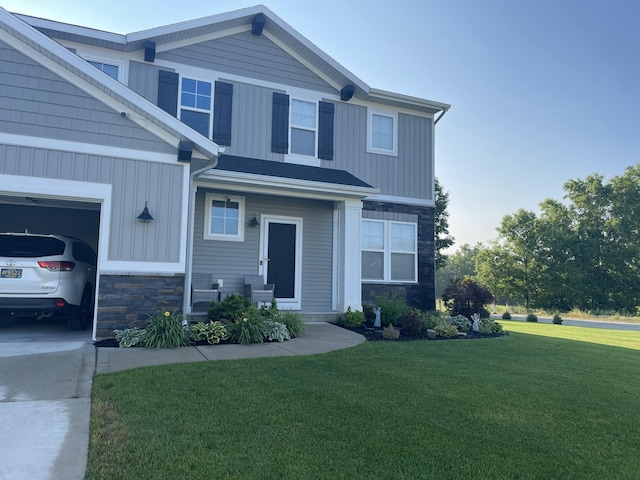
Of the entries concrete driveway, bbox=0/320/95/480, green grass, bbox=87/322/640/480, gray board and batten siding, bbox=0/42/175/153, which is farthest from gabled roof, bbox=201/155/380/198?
green grass, bbox=87/322/640/480

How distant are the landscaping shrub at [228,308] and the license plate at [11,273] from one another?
282 centimetres

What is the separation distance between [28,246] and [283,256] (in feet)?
16.9

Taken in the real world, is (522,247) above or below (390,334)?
above

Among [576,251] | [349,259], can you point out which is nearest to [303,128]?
[349,259]

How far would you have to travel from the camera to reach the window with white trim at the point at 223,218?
969cm

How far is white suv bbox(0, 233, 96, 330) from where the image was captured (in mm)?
6277

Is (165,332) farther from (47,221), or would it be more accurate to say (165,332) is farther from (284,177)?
(47,221)

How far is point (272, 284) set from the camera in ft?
33.2

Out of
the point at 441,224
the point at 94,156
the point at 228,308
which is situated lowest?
the point at 228,308

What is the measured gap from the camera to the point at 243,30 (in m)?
10.6

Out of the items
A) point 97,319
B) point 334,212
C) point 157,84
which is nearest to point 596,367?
point 334,212

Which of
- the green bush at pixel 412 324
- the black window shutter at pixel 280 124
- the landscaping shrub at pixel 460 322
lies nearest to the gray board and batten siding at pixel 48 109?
the black window shutter at pixel 280 124

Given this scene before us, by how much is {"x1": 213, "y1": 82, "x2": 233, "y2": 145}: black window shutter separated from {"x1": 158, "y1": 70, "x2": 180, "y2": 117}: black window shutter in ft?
2.84

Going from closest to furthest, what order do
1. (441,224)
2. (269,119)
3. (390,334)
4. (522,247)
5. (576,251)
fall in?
(390,334)
(269,119)
(441,224)
(576,251)
(522,247)
